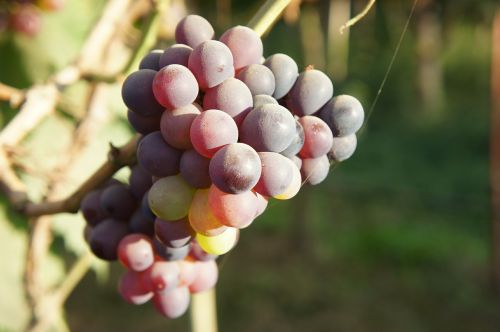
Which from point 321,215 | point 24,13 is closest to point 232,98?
point 24,13

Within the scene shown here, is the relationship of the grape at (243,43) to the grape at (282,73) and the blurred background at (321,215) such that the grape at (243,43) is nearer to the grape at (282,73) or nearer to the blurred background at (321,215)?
the grape at (282,73)

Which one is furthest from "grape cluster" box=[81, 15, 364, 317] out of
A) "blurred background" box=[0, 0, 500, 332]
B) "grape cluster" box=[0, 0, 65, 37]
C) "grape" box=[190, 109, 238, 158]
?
"grape cluster" box=[0, 0, 65, 37]

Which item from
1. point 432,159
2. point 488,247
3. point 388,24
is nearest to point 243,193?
point 488,247

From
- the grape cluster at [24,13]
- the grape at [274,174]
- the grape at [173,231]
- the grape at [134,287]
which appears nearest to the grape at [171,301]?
the grape at [134,287]

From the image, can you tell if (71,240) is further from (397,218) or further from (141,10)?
(397,218)

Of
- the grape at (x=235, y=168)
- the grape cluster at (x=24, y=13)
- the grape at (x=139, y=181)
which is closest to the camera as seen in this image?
the grape at (x=235, y=168)

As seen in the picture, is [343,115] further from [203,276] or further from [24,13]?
[24,13]

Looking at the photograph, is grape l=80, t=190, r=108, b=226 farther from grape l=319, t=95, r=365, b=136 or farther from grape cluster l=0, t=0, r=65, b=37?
grape cluster l=0, t=0, r=65, b=37
